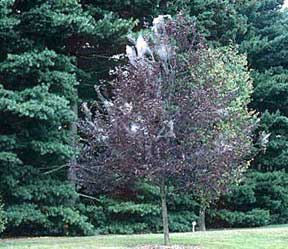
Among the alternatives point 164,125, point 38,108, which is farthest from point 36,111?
point 164,125

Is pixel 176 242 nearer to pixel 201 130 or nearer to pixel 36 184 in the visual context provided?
pixel 201 130

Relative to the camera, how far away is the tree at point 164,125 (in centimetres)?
924

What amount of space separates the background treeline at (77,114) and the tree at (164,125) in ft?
9.10

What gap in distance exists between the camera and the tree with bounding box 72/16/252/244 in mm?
9242

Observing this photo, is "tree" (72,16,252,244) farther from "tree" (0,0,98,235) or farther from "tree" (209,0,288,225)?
"tree" (209,0,288,225)

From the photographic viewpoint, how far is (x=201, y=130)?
9.78m

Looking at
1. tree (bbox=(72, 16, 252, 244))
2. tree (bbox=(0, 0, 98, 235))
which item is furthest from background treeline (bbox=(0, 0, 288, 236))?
tree (bbox=(72, 16, 252, 244))

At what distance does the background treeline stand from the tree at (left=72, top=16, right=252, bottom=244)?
109 inches

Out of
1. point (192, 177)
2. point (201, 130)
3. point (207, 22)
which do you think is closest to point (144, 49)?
point (201, 130)

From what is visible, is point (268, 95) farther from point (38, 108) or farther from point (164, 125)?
point (164, 125)

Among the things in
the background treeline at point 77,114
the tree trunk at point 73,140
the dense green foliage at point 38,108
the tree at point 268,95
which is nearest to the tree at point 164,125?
the tree trunk at point 73,140

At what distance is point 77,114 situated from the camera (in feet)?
53.5

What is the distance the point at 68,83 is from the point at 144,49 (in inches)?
162

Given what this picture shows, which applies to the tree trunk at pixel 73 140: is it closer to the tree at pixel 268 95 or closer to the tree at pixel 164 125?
the tree at pixel 164 125
